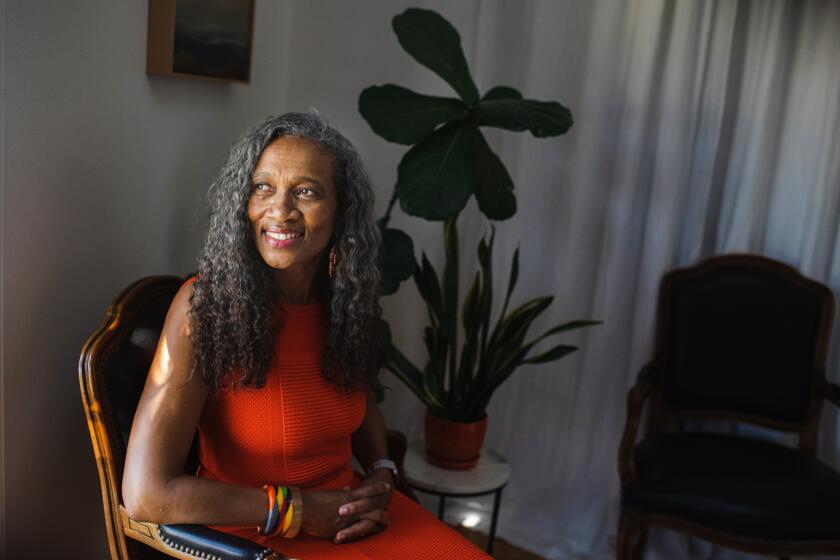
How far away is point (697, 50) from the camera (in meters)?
2.44

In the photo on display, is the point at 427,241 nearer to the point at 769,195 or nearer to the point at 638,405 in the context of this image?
the point at 638,405

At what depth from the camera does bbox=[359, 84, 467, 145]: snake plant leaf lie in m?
1.96

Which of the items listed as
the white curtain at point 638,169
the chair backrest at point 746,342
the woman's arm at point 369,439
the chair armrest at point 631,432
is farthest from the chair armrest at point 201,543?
the chair backrest at point 746,342

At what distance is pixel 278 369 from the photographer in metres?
1.54

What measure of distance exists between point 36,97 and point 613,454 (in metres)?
2.10

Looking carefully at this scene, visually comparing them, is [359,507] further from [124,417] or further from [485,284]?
Result: [485,284]

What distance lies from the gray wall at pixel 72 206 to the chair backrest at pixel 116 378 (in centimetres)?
15

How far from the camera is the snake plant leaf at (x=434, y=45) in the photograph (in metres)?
2.00

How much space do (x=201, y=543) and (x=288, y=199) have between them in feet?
2.05

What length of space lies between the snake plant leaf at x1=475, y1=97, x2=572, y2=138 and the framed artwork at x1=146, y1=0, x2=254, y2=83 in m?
0.63

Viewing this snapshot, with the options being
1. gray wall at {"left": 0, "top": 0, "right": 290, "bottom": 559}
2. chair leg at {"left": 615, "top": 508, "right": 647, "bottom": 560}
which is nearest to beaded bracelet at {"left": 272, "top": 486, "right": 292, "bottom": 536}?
gray wall at {"left": 0, "top": 0, "right": 290, "bottom": 559}

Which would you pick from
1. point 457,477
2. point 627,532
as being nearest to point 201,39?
point 457,477

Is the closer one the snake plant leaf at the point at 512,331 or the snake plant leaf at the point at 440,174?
the snake plant leaf at the point at 440,174

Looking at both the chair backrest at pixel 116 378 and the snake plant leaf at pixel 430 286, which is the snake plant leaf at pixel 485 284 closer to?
the snake plant leaf at pixel 430 286
